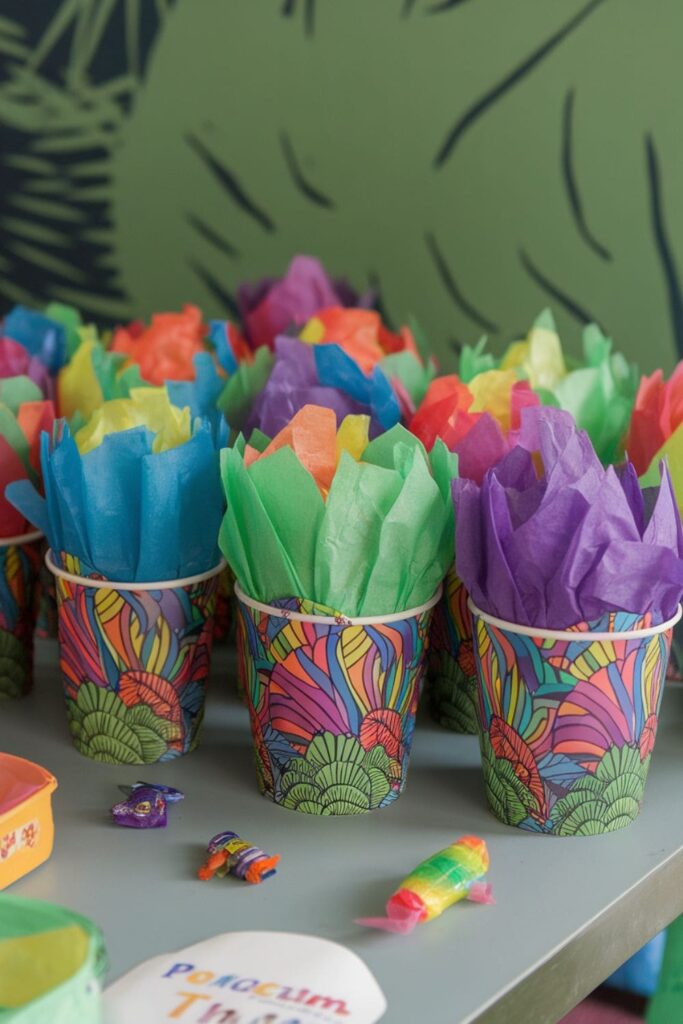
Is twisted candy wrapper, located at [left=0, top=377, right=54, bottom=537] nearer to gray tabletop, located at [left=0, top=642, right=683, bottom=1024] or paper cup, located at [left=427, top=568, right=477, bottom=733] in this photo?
gray tabletop, located at [left=0, top=642, right=683, bottom=1024]

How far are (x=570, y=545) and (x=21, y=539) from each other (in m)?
0.42

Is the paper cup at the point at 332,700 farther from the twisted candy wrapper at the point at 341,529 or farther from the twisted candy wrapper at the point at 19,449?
the twisted candy wrapper at the point at 19,449

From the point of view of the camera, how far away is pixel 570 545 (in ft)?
2.09

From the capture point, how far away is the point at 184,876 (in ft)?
2.15

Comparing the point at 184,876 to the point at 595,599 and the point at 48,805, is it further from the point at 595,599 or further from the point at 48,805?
the point at 595,599

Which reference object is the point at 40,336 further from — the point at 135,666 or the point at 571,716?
the point at 571,716

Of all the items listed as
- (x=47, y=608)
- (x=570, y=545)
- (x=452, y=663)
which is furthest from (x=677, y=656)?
(x=47, y=608)

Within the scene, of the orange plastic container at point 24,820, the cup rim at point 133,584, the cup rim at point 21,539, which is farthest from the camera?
the cup rim at point 21,539

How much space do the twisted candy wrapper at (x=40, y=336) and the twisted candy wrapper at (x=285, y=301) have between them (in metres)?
0.21

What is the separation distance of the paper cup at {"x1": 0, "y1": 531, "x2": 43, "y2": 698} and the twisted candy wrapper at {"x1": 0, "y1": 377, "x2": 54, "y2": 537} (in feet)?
0.04

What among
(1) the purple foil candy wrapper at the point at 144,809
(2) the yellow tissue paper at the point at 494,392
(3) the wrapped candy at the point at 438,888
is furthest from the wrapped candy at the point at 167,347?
(3) the wrapped candy at the point at 438,888

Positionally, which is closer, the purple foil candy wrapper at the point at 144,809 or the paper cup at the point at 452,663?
the purple foil candy wrapper at the point at 144,809

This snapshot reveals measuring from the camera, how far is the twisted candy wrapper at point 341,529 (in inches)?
26.3

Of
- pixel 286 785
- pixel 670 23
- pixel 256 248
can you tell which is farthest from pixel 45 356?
pixel 670 23
